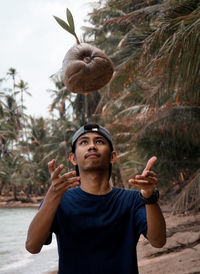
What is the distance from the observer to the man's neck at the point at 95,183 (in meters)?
1.71

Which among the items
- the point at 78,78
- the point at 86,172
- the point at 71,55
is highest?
the point at 71,55

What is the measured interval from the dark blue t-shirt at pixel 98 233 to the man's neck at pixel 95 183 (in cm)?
4

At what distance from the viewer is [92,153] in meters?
1.69

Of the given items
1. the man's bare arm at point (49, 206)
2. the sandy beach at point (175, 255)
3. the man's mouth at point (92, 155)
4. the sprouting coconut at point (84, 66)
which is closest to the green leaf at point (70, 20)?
the sprouting coconut at point (84, 66)

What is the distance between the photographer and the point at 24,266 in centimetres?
786

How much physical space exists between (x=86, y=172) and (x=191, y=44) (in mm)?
3240

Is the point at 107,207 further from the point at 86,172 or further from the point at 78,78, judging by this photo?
the point at 78,78

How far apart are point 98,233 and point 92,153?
39 centimetres

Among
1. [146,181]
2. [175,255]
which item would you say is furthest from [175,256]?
[146,181]

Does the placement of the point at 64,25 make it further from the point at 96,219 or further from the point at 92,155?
the point at 96,219

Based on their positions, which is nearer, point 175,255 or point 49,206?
point 49,206

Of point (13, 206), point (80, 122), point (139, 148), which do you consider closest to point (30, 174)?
point (13, 206)

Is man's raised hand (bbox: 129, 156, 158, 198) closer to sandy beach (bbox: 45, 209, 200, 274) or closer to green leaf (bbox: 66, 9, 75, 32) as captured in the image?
green leaf (bbox: 66, 9, 75, 32)

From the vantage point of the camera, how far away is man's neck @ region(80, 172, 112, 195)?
5.60ft
